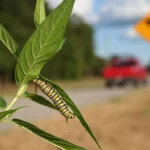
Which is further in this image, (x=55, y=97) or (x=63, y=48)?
(x=63, y=48)

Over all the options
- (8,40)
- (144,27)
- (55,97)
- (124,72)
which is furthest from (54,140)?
(124,72)

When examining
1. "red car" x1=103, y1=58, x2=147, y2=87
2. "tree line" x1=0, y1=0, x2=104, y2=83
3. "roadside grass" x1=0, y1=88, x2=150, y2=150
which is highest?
"tree line" x1=0, y1=0, x2=104, y2=83

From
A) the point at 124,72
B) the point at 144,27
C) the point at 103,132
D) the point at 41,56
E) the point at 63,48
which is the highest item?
the point at 63,48

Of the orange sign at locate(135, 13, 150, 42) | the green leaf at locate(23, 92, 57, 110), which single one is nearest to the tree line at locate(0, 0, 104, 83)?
the orange sign at locate(135, 13, 150, 42)

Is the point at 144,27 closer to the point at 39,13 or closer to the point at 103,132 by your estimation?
the point at 103,132

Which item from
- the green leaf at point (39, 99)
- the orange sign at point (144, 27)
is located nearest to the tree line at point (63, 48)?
the orange sign at point (144, 27)

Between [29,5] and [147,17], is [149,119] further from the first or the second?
[29,5]

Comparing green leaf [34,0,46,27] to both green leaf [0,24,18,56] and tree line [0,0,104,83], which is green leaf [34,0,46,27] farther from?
tree line [0,0,104,83]
